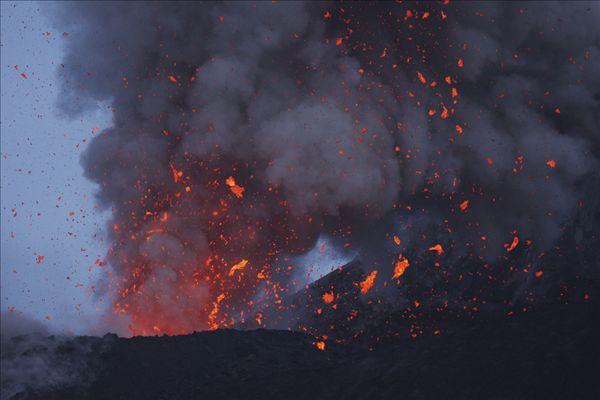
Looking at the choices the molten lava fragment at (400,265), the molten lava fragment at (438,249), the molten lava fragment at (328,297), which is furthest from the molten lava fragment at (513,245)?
the molten lava fragment at (328,297)

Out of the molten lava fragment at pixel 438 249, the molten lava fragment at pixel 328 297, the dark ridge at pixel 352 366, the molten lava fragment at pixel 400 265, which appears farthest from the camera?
the molten lava fragment at pixel 438 249

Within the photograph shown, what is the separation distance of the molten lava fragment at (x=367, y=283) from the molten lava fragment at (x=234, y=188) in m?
10.6

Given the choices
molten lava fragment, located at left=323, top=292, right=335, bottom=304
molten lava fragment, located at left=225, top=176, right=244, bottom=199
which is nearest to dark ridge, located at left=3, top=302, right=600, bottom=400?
molten lava fragment, located at left=225, top=176, right=244, bottom=199

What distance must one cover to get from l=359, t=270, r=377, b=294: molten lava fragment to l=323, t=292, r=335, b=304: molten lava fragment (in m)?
1.60

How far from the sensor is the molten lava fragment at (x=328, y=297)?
30503mm

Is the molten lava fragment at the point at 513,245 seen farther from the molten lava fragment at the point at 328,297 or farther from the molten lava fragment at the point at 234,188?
the molten lava fragment at the point at 234,188

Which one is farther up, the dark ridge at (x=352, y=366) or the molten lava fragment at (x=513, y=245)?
the molten lava fragment at (x=513, y=245)

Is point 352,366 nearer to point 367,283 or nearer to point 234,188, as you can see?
point 234,188

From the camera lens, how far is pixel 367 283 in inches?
1271

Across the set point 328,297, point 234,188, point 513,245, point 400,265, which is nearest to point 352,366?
point 234,188

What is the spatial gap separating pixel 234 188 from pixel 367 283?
38.4 ft

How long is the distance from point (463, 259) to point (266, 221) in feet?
49.3

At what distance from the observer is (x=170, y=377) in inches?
759

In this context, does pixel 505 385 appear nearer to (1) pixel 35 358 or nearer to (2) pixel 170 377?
(2) pixel 170 377
